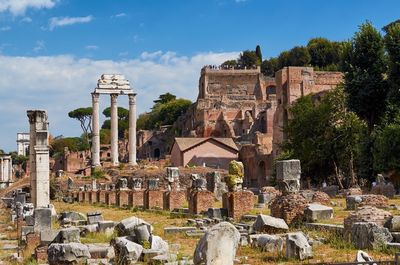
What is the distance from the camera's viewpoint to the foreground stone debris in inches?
329

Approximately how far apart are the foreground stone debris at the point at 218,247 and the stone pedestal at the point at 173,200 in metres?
19.2

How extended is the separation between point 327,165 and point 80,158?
49976mm

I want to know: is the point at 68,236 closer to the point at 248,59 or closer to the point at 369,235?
the point at 369,235

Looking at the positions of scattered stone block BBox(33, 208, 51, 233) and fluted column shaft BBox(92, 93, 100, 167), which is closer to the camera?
scattered stone block BBox(33, 208, 51, 233)

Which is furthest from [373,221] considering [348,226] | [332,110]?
[332,110]

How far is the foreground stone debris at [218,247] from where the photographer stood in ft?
27.4

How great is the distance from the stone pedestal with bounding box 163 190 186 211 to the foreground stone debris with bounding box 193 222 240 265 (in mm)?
19156

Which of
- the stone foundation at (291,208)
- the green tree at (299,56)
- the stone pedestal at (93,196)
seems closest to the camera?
the stone foundation at (291,208)

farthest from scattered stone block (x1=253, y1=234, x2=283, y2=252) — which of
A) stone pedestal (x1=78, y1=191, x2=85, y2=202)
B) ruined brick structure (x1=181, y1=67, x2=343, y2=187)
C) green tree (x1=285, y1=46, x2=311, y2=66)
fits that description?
green tree (x1=285, y1=46, x2=311, y2=66)

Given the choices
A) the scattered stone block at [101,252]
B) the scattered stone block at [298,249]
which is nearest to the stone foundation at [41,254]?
the scattered stone block at [101,252]

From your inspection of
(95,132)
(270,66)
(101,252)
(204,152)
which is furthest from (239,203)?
(270,66)

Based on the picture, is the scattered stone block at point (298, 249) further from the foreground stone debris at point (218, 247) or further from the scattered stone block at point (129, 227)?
the scattered stone block at point (129, 227)

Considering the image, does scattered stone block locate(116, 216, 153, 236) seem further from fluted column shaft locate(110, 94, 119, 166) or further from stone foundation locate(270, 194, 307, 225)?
fluted column shaft locate(110, 94, 119, 166)

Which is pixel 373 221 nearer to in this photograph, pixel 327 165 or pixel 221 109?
pixel 327 165
